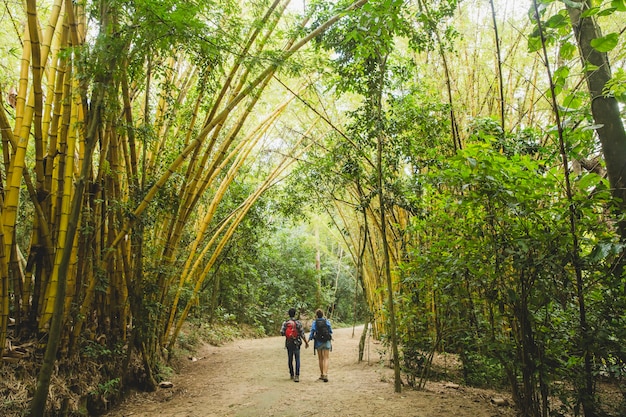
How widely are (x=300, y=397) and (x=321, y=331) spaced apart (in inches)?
34.6

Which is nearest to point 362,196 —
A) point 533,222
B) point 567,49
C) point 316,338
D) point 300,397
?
point 316,338

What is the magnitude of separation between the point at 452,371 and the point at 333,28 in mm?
3868

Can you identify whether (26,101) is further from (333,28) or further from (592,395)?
(592,395)

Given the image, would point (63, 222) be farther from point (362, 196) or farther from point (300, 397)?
point (362, 196)

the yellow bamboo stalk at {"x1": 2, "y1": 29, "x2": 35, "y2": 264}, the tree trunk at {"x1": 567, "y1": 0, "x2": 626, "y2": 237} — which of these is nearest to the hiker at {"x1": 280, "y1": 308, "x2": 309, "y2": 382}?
the yellow bamboo stalk at {"x1": 2, "y1": 29, "x2": 35, "y2": 264}

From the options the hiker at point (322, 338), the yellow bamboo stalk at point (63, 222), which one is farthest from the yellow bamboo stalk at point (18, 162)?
the hiker at point (322, 338)

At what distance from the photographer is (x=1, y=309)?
2143mm

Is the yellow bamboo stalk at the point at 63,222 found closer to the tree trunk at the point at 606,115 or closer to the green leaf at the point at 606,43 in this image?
the green leaf at the point at 606,43

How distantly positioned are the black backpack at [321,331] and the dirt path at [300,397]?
0.47m

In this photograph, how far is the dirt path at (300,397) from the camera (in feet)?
9.23

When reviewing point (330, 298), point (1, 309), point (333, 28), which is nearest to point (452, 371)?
point (333, 28)

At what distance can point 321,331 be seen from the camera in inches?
162

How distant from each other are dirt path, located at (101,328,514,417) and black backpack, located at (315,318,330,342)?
0.47 metres

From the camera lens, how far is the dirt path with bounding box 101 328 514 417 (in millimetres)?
2814
